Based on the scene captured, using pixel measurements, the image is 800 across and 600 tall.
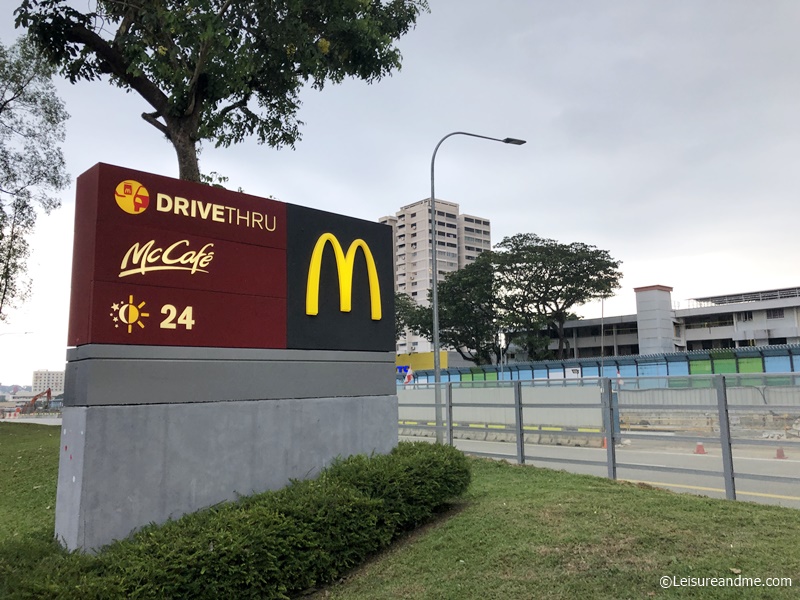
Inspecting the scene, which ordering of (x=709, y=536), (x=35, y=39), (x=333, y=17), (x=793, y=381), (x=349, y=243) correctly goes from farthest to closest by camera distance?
1. (x=333, y=17)
2. (x=35, y=39)
3. (x=793, y=381)
4. (x=349, y=243)
5. (x=709, y=536)

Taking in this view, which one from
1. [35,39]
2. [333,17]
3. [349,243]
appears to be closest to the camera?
[349,243]

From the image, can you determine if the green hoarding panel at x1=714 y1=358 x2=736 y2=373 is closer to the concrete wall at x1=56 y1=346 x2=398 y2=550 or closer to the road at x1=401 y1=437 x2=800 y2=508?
the road at x1=401 y1=437 x2=800 y2=508

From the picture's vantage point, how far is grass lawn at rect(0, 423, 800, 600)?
4.89m

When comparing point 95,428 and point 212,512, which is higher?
point 95,428

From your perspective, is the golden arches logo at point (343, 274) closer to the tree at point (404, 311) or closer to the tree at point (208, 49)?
the tree at point (208, 49)

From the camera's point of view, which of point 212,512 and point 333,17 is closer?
point 212,512

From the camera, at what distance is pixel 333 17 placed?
11.6m

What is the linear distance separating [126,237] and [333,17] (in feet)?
25.1

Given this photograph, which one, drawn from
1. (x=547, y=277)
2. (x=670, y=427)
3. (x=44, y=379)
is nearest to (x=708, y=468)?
(x=670, y=427)

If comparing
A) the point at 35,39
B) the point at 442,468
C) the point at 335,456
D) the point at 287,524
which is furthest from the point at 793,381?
the point at 35,39

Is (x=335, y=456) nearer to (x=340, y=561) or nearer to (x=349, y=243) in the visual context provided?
(x=340, y=561)

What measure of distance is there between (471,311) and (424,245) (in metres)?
58.6

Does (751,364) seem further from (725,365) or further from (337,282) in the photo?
(337,282)

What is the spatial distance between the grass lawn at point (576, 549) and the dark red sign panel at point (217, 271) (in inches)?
87.8
